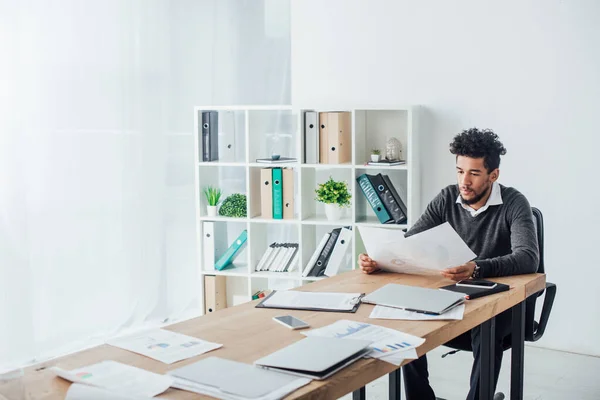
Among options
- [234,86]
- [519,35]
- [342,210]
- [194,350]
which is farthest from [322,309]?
[234,86]

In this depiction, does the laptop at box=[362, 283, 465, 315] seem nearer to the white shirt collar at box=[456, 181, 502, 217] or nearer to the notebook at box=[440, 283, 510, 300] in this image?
the notebook at box=[440, 283, 510, 300]

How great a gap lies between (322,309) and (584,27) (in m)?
2.67

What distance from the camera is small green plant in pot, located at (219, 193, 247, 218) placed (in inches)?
193

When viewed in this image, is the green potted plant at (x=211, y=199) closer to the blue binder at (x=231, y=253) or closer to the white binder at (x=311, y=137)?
the blue binder at (x=231, y=253)

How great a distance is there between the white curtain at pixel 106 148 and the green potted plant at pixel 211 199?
16.9 inches

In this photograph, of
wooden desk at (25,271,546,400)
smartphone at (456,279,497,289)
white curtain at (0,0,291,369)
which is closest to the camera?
wooden desk at (25,271,546,400)

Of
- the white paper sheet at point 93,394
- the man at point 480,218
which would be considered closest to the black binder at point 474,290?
the man at point 480,218

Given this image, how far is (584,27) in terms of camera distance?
13.8 ft

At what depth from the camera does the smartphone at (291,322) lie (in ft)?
7.33

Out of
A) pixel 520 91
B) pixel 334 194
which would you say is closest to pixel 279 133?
pixel 334 194

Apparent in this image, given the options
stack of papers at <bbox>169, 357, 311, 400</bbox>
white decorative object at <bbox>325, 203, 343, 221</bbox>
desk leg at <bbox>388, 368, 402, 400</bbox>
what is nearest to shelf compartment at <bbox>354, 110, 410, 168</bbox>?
white decorative object at <bbox>325, 203, 343, 221</bbox>

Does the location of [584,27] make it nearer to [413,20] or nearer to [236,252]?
[413,20]

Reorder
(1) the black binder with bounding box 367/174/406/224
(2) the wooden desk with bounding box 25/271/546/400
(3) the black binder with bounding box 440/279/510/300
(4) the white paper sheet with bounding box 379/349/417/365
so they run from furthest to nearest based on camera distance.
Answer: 1. (1) the black binder with bounding box 367/174/406/224
2. (3) the black binder with bounding box 440/279/510/300
3. (4) the white paper sheet with bounding box 379/349/417/365
4. (2) the wooden desk with bounding box 25/271/546/400

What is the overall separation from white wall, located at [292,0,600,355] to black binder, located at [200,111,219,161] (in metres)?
0.69
